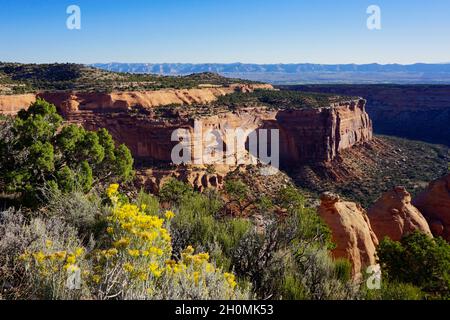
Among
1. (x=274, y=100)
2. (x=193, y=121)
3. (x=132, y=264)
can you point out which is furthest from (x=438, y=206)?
(x=274, y=100)

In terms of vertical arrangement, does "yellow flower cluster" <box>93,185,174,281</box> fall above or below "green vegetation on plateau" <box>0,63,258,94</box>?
below

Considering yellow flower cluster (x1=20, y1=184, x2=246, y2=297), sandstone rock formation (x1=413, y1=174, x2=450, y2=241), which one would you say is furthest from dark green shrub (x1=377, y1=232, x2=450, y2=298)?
sandstone rock formation (x1=413, y1=174, x2=450, y2=241)

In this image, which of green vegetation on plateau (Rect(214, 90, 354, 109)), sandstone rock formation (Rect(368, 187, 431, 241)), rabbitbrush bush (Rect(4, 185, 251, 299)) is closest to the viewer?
rabbitbrush bush (Rect(4, 185, 251, 299))

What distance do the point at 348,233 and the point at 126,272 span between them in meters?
12.8

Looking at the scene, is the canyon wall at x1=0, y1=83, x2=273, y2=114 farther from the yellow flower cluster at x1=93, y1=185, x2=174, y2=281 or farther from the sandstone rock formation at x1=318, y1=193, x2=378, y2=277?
the yellow flower cluster at x1=93, y1=185, x2=174, y2=281

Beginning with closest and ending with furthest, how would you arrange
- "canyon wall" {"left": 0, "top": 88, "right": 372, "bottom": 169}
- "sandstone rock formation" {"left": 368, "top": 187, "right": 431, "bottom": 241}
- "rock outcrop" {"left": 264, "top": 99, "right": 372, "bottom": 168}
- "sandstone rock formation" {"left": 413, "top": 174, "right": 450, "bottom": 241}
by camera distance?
"sandstone rock formation" {"left": 368, "top": 187, "right": 431, "bottom": 241}
"sandstone rock formation" {"left": 413, "top": 174, "right": 450, "bottom": 241}
"canyon wall" {"left": 0, "top": 88, "right": 372, "bottom": 169}
"rock outcrop" {"left": 264, "top": 99, "right": 372, "bottom": 168}

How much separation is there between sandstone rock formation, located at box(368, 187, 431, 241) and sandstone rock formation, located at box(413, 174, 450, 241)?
2.16 meters

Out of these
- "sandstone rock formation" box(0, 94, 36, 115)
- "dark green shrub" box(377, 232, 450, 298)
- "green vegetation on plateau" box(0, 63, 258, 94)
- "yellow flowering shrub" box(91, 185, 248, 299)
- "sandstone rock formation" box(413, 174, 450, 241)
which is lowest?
"sandstone rock formation" box(413, 174, 450, 241)

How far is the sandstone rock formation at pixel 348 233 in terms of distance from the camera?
16.9m

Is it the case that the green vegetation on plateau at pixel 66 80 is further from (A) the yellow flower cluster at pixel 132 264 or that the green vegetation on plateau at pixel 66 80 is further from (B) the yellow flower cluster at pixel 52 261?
(B) the yellow flower cluster at pixel 52 261

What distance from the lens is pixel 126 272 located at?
6574 mm

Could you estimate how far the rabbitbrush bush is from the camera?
6.26 metres

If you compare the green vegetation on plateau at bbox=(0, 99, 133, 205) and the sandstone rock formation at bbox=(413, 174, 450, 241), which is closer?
the green vegetation on plateau at bbox=(0, 99, 133, 205)

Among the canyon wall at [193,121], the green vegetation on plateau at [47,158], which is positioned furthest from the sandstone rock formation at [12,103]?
the green vegetation on plateau at [47,158]
